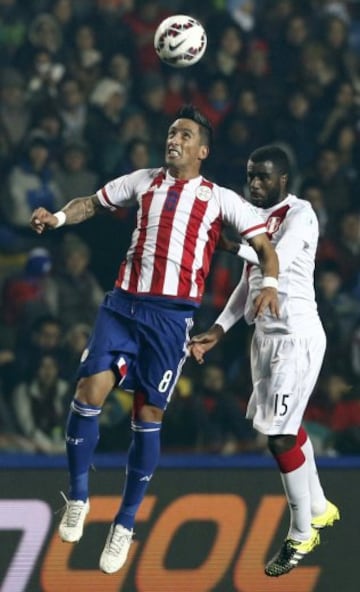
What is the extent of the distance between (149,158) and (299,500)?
478cm

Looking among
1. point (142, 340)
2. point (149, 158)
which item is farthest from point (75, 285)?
point (142, 340)

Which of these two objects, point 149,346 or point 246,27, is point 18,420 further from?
point 246,27

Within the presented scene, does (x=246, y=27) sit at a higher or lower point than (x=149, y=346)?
higher

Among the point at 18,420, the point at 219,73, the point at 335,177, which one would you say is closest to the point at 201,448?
the point at 18,420

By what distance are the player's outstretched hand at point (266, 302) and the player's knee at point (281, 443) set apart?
94 centimetres

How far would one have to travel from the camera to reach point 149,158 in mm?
13641

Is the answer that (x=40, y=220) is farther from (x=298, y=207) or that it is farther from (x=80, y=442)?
(x=298, y=207)

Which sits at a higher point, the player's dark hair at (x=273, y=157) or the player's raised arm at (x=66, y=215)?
the player's dark hair at (x=273, y=157)

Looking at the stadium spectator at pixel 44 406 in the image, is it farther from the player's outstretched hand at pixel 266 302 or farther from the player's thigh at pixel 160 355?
the player's outstretched hand at pixel 266 302

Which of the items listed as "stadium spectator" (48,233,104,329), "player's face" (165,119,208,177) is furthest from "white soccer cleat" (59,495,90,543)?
"stadium spectator" (48,233,104,329)

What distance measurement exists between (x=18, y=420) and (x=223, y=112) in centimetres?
374

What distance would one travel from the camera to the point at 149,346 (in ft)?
29.6

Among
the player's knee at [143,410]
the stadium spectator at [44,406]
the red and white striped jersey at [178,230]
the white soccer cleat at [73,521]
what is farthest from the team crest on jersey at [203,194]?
the stadium spectator at [44,406]

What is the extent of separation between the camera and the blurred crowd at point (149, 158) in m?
11.7
